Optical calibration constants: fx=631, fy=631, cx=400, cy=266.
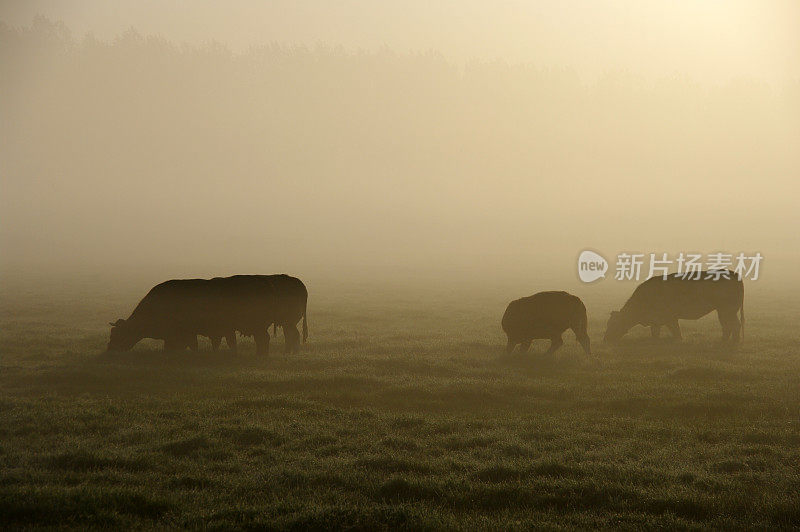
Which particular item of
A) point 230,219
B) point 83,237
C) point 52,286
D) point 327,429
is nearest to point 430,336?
point 327,429

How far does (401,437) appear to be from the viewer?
9.69 metres

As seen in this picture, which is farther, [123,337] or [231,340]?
[123,337]

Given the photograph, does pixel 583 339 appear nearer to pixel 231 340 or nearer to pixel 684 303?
pixel 684 303

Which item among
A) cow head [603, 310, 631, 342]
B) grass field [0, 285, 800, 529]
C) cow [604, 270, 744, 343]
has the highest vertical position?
cow [604, 270, 744, 343]

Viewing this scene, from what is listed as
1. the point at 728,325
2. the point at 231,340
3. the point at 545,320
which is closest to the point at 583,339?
the point at 545,320

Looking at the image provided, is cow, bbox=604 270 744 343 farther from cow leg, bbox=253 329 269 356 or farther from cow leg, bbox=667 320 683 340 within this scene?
cow leg, bbox=253 329 269 356

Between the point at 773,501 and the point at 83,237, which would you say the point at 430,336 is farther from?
the point at 83,237

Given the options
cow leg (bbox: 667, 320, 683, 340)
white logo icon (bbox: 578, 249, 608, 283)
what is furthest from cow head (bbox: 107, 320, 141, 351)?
white logo icon (bbox: 578, 249, 608, 283)

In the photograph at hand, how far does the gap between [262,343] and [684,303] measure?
42.2ft

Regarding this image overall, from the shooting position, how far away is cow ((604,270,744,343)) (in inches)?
764

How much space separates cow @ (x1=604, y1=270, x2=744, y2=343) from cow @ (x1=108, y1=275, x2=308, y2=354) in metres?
10.5

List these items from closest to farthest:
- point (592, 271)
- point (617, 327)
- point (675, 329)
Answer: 1. point (675, 329)
2. point (617, 327)
3. point (592, 271)

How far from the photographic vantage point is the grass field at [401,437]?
711cm

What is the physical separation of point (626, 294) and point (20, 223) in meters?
140
